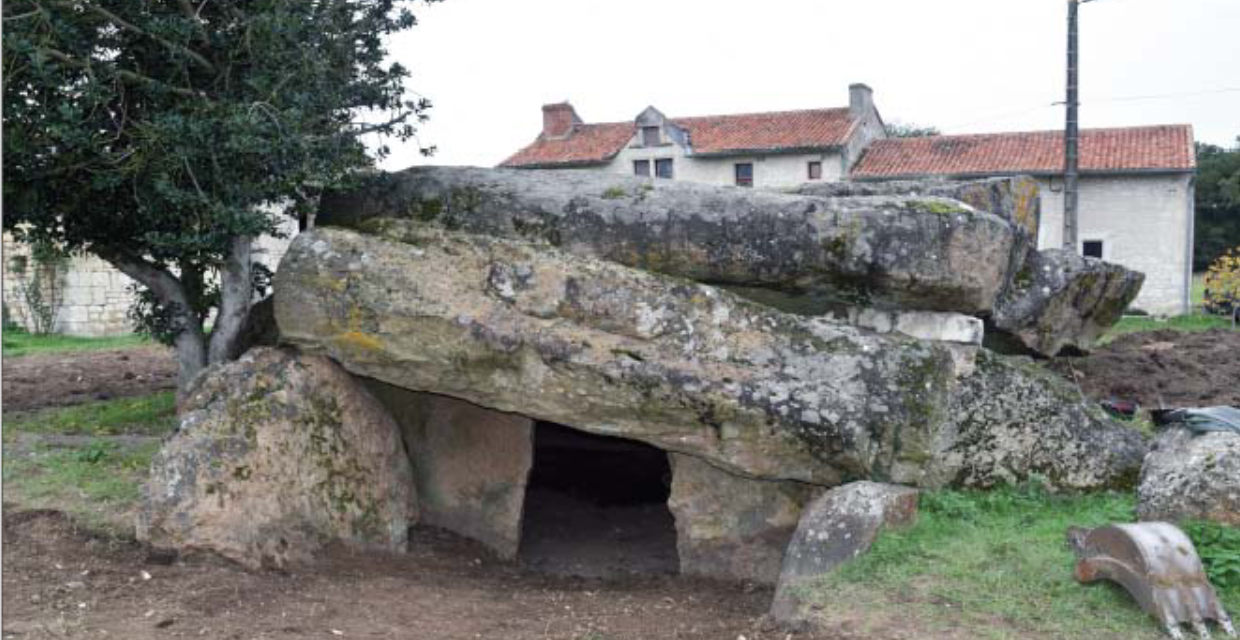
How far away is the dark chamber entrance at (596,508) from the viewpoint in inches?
332

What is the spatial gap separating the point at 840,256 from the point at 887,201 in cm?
52

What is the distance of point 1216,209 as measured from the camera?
142 feet

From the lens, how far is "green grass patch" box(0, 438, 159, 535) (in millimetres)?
7270

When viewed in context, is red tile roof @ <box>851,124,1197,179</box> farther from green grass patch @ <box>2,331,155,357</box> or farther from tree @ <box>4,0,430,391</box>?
tree @ <box>4,0,430,391</box>

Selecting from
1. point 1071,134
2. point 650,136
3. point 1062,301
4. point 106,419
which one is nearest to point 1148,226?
point 1071,134

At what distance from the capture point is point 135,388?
1261 cm

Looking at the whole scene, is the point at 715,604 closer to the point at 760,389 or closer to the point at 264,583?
the point at 760,389

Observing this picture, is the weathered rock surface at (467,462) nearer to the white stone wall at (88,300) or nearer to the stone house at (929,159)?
the white stone wall at (88,300)

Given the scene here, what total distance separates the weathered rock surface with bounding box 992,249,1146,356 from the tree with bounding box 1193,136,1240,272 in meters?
Result: 33.2

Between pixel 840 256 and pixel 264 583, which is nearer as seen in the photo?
pixel 264 583

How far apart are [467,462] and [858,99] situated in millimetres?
26166

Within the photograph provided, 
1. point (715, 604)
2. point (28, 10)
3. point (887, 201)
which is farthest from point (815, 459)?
point (28, 10)

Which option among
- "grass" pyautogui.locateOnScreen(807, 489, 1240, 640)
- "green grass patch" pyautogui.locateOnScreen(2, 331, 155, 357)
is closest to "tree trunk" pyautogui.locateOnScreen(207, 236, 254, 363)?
"grass" pyautogui.locateOnScreen(807, 489, 1240, 640)

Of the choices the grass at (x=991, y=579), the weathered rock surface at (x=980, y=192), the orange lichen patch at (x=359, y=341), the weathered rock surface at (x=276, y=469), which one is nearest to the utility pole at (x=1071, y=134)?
the weathered rock surface at (x=980, y=192)
